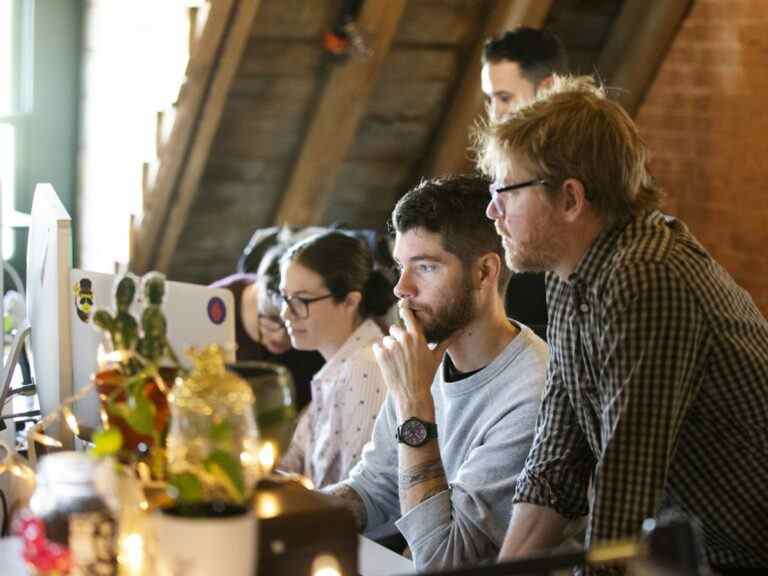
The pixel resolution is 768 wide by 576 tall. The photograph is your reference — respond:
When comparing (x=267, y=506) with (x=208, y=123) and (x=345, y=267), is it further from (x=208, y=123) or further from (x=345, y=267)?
(x=208, y=123)

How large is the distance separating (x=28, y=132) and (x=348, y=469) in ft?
8.59

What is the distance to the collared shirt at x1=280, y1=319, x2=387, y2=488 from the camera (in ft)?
9.55

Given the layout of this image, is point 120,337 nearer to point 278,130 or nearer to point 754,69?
point 278,130

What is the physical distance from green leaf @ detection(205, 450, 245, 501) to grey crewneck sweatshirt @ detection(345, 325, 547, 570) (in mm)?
894

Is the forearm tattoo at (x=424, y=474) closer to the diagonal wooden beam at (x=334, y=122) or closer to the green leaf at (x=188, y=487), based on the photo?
the green leaf at (x=188, y=487)

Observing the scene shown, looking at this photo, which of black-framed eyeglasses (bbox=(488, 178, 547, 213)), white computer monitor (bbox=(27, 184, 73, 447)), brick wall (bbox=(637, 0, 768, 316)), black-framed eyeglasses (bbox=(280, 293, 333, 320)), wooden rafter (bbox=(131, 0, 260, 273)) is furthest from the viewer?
brick wall (bbox=(637, 0, 768, 316))

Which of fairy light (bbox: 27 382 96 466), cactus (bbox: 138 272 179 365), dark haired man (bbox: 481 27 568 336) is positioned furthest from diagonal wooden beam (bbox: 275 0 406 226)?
cactus (bbox: 138 272 179 365)

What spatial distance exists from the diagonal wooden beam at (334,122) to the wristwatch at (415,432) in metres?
2.34

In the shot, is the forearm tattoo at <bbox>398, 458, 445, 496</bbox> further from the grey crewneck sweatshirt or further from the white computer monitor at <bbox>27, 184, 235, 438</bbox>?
the white computer monitor at <bbox>27, 184, 235, 438</bbox>

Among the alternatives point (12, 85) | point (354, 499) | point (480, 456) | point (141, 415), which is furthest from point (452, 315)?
point (12, 85)

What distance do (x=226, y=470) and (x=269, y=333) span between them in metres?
2.08

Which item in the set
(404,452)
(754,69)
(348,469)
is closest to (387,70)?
(754,69)

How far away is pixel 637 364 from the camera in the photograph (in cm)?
181

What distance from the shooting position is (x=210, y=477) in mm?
1386
